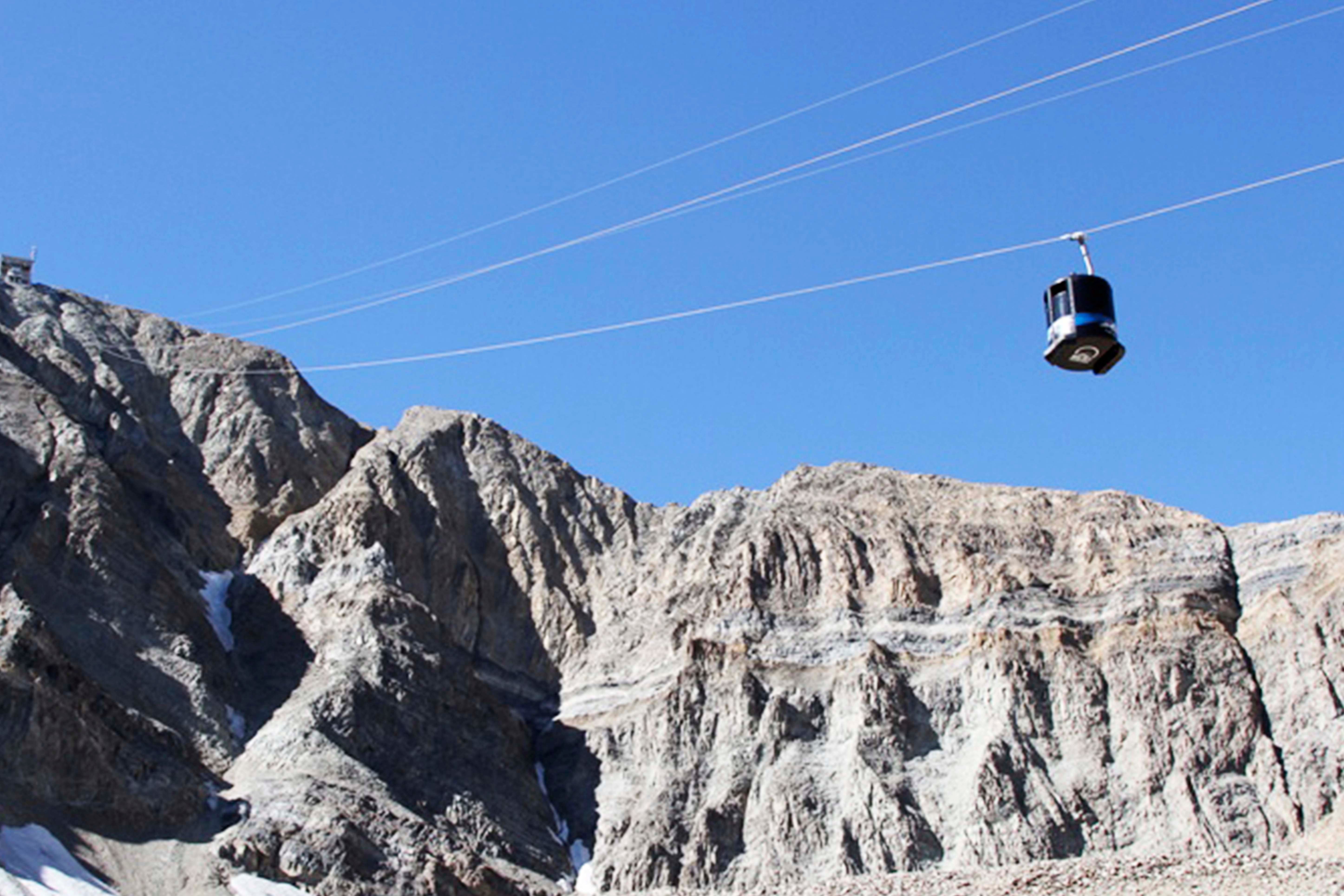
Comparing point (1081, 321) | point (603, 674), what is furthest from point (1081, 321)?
point (603, 674)

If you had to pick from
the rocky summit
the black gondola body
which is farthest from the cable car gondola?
the rocky summit

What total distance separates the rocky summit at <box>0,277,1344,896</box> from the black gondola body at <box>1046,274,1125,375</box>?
43.0 meters

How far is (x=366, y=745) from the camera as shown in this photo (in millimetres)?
70125

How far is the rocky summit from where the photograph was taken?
63.0m

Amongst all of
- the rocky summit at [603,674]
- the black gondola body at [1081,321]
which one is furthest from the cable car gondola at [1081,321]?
the rocky summit at [603,674]

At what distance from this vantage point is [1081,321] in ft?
65.2

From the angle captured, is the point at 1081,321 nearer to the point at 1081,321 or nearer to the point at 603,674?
the point at 1081,321

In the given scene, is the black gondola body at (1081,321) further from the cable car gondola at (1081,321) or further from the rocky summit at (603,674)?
the rocky summit at (603,674)

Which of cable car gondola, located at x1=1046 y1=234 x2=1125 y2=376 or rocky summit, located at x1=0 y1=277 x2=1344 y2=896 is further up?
rocky summit, located at x1=0 y1=277 x2=1344 y2=896

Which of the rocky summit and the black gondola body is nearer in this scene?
the black gondola body

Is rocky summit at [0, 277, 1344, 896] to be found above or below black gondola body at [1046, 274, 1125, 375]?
above

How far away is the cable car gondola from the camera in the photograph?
19.9m

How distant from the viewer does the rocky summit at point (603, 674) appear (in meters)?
63.0

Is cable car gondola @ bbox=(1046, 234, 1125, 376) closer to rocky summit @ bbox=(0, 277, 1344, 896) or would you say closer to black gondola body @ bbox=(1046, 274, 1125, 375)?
black gondola body @ bbox=(1046, 274, 1125, 375)
